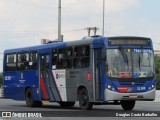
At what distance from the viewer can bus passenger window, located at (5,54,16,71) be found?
98.2 feet

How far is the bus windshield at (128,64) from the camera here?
22.1 meters

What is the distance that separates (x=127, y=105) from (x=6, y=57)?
373 inches

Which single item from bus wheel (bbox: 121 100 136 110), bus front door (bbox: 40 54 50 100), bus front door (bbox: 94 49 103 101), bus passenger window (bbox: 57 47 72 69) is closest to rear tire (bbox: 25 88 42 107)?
bus front door (bbox: 40 54 50 100)

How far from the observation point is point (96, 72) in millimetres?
22766

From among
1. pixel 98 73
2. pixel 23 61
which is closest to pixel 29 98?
pixel 23 61

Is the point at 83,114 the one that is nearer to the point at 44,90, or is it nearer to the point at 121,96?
the point at 121,96

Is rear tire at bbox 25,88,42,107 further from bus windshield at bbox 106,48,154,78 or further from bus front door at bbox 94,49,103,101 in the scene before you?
bus windshield at bbox 106,48,154,78

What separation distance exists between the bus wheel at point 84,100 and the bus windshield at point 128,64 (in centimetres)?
185

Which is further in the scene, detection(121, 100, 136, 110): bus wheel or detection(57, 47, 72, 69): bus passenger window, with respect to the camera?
detection(57, 47, 72, 69): bus passenger window

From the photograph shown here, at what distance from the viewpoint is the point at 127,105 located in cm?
2423

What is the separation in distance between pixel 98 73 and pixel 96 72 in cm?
15

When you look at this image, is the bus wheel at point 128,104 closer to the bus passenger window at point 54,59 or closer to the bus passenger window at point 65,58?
the bus passenger window at point 65,58

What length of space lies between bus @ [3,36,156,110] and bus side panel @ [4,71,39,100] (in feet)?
0.40

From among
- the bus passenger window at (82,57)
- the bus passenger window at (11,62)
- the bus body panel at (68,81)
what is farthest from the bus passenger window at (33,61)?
the bus passenger window at (82,57)
